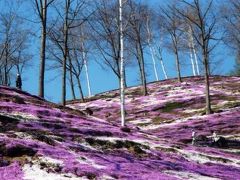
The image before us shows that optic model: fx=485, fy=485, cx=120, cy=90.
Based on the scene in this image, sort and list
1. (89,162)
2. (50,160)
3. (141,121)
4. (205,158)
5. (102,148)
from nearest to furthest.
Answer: (50,160) → (89,162) → (102,148) → (205,158) → (141,121)

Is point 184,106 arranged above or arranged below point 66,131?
above

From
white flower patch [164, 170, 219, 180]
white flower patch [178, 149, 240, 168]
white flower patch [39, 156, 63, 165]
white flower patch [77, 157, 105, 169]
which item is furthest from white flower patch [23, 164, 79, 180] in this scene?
white flower patch [178, 149, 240, 168]

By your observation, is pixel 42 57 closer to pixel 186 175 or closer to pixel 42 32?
pixel 42 32

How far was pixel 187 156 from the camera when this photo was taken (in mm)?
27188

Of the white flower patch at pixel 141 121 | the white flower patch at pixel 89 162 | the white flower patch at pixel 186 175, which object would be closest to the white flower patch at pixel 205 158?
the white flower patch at pixel 186 175

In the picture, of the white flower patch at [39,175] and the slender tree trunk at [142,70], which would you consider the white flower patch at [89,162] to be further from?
the slender tree trunk at [142,70]

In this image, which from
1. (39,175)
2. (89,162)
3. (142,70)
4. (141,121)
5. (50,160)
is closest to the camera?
(39,175)

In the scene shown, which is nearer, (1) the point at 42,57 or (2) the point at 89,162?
(2) the point at 89,162

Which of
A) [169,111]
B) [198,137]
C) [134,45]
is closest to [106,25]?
[169,111]

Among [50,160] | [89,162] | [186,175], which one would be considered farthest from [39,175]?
[186,175]

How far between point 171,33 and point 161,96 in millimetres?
16340

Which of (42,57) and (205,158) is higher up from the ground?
(42,57)

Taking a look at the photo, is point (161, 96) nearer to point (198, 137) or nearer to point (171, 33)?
point (171, 33)

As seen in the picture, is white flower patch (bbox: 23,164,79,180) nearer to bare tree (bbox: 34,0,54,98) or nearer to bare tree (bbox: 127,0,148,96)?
bare tree (bbox: 34,0,54,98)
